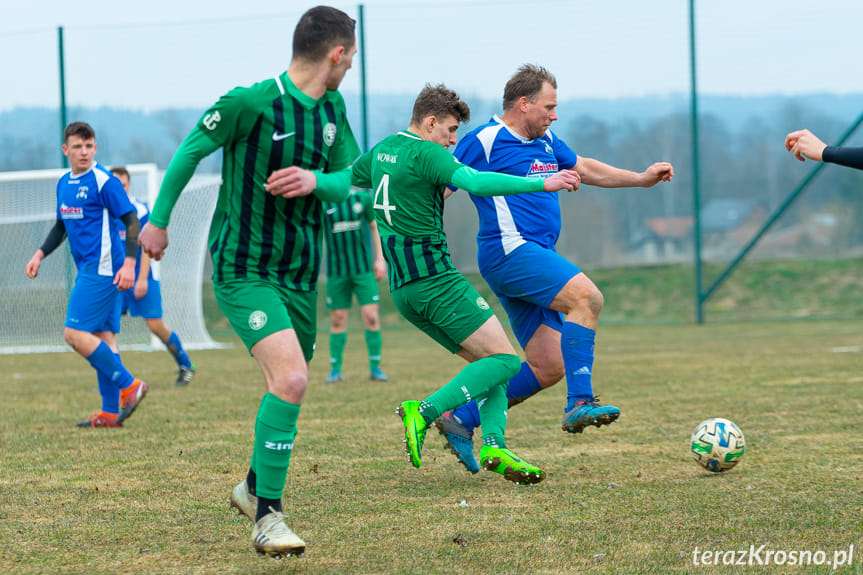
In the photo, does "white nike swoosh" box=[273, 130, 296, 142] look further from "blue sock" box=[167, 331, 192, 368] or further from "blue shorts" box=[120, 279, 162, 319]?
"blue shorts" box=[120, 279, 162, 319]

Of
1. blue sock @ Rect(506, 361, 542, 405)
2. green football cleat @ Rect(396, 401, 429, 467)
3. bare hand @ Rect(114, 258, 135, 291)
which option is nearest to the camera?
green football cleat @ Rect(396, 401, 429, 467)

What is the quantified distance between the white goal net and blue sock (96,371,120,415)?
28.2 feet

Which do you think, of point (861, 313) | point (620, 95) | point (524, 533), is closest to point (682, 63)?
point (620, 95)

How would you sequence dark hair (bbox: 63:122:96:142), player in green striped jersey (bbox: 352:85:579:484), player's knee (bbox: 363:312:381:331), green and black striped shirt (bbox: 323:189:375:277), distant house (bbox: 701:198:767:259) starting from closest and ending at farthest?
player in green striped jersey (bbox: 352:85:579:484)
dark hair (bbox: 63:122:96:142)
player's knee (bbox: 363:312:381:331)
green and black striped shirt (bbox: 323:189:375:277)
distant house (bbox: 701:198:767:259)

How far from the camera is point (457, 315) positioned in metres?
4.75

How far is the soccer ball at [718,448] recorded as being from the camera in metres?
4.89

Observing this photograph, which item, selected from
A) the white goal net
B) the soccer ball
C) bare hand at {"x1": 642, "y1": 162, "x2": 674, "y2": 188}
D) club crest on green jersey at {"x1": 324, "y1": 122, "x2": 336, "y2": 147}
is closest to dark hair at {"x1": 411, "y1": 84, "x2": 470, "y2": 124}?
bare hand at {"x1": 642, "y1": 162, "x2": 674, "y2": 188}

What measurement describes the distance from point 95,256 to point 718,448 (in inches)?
178

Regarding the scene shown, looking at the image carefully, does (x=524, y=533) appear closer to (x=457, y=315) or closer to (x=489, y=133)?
(x=457, y=315)

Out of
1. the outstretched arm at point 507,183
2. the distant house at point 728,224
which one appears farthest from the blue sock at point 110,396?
the distant house at point 728,224

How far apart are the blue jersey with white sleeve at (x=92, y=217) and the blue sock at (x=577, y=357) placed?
349 cm

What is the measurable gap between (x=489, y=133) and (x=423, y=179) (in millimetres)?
897

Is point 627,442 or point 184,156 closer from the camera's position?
point 184,156

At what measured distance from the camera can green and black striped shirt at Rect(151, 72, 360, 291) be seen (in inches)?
144
